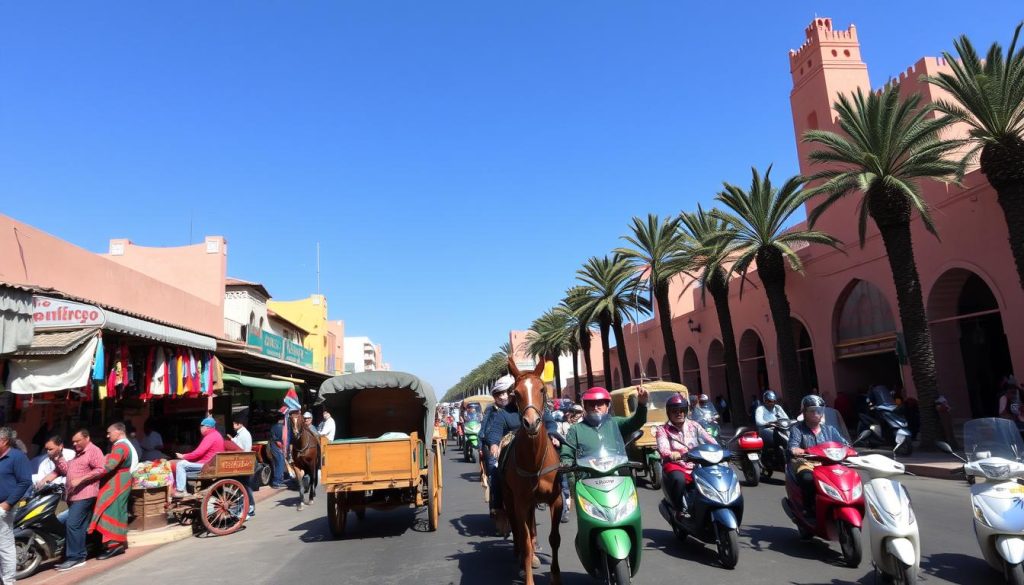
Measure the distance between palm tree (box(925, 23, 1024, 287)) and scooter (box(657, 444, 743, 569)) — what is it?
1264cm

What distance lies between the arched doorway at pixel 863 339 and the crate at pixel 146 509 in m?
22.3

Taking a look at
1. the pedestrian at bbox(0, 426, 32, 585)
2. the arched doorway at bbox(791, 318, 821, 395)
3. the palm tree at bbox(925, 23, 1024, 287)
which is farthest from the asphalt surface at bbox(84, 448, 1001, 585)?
the arched doorway at bbox(791, 318, 821, 395)

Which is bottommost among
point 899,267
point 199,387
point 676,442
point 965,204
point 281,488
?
point 281,488

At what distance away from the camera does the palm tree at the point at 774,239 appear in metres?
22.6

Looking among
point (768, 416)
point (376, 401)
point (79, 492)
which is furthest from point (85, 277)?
point (768, 416)

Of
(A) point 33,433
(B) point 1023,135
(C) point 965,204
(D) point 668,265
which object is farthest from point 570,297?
(A) point 33,433

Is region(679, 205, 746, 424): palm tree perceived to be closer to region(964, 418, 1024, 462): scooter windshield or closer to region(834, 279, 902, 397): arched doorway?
region(834, 279, 902, 397): arched doorway

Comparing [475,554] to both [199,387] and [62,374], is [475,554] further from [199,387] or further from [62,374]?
[199,387]

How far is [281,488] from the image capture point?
54.1ft

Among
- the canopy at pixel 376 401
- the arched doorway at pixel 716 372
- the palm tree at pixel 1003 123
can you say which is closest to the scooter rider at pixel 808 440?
the canopy at pixel 376 401

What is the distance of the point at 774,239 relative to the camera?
23.5 meters

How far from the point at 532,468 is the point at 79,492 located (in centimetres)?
626

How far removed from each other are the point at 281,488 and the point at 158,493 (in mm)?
6596

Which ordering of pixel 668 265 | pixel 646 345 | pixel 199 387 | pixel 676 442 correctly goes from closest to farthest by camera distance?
pixel 676 442, pixel 199 387, pixel 668 265, pixel 646 345
